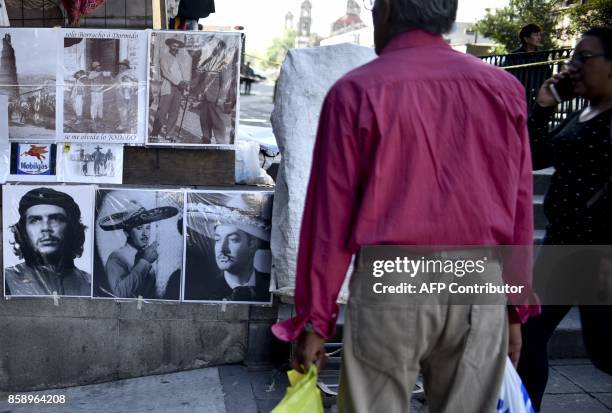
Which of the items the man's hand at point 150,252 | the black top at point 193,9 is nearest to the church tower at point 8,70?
the man's hand at point 150,252

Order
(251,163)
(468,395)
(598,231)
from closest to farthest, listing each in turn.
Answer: (468,395), (598,231), (251,163)

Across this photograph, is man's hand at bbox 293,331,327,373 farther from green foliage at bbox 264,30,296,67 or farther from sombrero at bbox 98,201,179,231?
green foliage at bbox 264,30,296,67

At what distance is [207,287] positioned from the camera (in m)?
4.39

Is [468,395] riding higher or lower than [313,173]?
lower

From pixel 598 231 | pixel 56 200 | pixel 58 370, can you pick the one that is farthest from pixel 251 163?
pixel 598 231

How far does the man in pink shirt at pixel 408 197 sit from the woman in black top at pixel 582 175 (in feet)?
3.43

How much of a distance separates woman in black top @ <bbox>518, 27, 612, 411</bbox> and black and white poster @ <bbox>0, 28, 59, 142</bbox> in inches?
105

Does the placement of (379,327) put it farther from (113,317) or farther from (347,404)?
(113,317)

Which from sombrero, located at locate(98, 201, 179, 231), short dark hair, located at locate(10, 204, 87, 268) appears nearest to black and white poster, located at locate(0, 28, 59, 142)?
short dark hair, located at locate(10, 204, 87, 268)

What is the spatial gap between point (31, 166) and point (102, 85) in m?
0.62

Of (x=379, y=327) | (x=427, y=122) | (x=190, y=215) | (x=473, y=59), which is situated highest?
(x=473, y=59)

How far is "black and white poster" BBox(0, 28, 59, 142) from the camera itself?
171 inches

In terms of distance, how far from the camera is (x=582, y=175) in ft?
10.6

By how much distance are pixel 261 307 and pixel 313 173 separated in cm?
230
